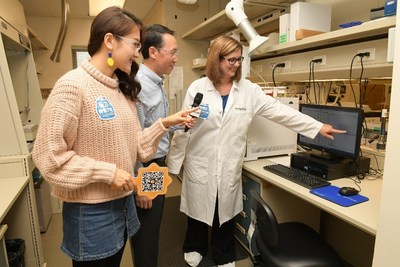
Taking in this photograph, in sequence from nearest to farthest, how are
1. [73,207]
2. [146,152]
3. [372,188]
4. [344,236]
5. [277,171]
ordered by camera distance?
[73,207] → [146,152] → [372,188] → [277,171] → [344,236]

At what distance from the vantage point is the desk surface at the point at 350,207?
117 centimetres

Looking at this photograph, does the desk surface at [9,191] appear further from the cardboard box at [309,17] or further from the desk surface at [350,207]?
the cardboard box at [309,17]

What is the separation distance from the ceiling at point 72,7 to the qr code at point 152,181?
3.57 meters

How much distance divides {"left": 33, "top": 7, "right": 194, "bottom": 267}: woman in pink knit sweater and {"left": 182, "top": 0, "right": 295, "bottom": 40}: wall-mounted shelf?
1631 millimetres

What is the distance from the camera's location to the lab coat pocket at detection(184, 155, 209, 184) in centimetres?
181

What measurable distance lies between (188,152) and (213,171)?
0.21 m

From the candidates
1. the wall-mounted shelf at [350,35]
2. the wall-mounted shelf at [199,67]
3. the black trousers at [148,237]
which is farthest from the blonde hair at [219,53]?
the wall-mounted shelf at [199,67]

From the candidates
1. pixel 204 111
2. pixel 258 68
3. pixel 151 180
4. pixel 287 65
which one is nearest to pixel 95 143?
pixel 151 180

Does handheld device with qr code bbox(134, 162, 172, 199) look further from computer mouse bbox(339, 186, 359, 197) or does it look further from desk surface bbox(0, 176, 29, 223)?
computer mouse bbox(339, 186, 359, 197)

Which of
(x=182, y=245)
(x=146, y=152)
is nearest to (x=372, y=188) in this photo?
Result: (x=146, y=152)

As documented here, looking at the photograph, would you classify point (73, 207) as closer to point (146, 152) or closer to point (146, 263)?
point (146, 152)

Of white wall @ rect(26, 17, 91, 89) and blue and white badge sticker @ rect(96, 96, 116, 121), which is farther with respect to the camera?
white wall @ rect(26, 17, 91, 89)

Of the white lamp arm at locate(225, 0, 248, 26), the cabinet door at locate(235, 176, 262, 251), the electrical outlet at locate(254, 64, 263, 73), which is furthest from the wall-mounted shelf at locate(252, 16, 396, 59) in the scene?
the cabinet door at locate(235, 176, 262, 251)

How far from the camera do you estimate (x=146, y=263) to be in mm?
1623
